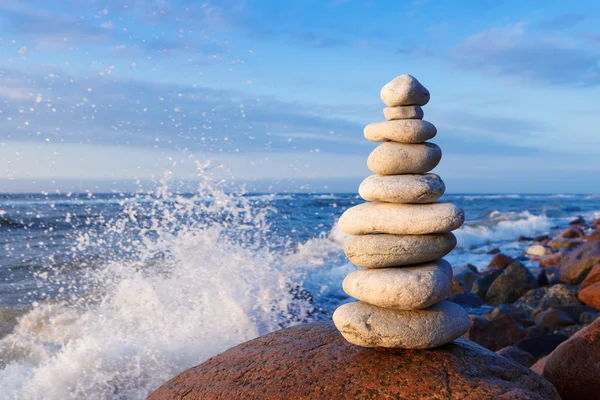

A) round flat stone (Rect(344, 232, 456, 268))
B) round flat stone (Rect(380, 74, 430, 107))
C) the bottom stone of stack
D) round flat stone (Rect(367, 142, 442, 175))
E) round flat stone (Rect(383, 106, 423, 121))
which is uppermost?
round flat stone (Rect(380, 74, 430, 107))

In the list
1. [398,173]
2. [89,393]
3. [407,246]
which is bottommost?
[89,393]

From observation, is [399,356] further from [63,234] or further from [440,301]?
[63,234]

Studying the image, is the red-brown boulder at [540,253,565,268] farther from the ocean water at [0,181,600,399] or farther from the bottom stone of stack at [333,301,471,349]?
the bottom stone of stack at [333,301,471,349]

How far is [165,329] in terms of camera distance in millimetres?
7480

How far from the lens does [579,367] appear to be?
14.6ft

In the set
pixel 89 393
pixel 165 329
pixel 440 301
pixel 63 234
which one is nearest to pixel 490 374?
pixel 440 301

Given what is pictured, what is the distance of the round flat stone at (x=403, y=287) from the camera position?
3520 mm

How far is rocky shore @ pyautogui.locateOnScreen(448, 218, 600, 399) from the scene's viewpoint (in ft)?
14.7

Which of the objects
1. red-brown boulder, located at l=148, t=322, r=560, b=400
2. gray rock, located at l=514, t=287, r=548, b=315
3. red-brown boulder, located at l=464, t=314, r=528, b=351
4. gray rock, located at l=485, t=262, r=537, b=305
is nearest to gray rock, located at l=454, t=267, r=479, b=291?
gray rock, located at l=485, t=262, r=537, b=305

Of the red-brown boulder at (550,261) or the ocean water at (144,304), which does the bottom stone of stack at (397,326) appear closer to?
the ocean water at (144,304)

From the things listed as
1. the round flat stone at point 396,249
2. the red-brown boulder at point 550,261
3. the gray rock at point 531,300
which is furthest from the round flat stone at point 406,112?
the red-brown boulder at point 550,261

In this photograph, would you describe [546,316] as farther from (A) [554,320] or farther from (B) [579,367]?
(B) [579,367]

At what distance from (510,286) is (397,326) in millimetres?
7865

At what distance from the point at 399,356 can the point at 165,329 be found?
4586mm
